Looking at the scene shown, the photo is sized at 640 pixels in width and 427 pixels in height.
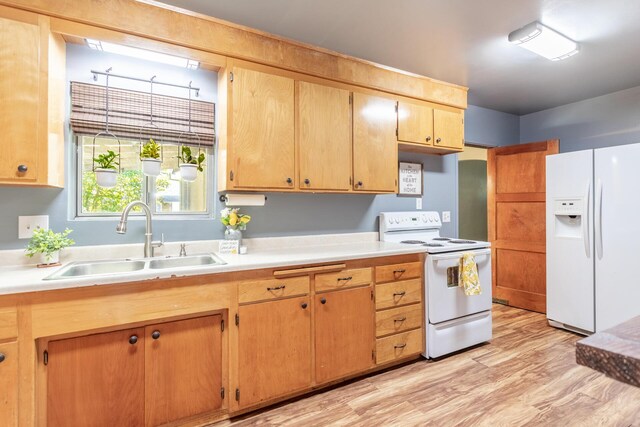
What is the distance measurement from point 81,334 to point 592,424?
270cm

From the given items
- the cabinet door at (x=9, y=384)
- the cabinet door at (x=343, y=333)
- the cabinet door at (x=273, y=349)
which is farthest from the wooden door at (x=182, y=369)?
the cabinet door at (x=343, y=333)

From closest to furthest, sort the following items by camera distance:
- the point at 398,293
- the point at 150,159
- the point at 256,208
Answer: the point at 150,159 < the point at 398,293 < the point at 256,208

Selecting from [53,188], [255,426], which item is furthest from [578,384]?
[53,188]

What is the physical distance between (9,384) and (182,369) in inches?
27.0

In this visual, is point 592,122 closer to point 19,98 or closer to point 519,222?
point 519,222

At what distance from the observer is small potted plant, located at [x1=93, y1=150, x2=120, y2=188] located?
6.15ft

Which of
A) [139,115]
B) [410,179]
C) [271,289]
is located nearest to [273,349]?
[271,289]

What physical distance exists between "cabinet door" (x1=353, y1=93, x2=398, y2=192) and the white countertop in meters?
0.58

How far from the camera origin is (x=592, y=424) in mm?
1769

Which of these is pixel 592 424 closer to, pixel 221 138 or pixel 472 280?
pixel 472 280

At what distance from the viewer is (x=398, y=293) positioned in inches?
92.9

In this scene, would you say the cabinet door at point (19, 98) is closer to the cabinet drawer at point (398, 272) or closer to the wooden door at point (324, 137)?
the wooden door at point (324, 137)

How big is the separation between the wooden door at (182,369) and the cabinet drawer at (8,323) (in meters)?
0.50

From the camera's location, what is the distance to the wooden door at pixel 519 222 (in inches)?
142
